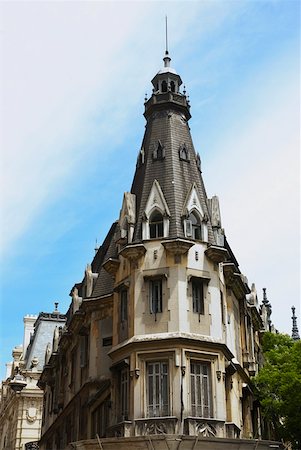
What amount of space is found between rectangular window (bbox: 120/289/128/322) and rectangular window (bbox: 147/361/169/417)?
3.63 meters

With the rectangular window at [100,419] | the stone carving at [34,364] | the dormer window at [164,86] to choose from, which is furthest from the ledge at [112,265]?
the stone carving at [34,364]

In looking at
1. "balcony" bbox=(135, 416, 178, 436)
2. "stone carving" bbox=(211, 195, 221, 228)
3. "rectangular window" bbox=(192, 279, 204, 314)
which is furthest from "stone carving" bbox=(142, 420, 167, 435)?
"stone carving" bbox=(211, 195, 221, 228)

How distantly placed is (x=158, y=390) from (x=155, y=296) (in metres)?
4.64

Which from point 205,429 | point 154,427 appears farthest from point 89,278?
point 205,429

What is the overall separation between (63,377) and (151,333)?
1505 cm

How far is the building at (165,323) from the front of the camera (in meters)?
31.4

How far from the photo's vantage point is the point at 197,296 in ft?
112

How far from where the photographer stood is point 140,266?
113ft

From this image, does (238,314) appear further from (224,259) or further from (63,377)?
(63,377)

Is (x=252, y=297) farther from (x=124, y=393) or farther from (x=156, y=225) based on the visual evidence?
(x=124, y=393)

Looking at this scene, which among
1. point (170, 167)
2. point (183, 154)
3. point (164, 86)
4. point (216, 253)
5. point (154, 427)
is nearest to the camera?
point (154, 427)

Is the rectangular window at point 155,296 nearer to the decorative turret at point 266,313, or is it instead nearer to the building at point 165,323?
the building at point 165,323

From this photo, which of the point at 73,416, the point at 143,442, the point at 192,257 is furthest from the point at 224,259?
the point at 73,416

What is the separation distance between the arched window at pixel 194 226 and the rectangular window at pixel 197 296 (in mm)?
2399
